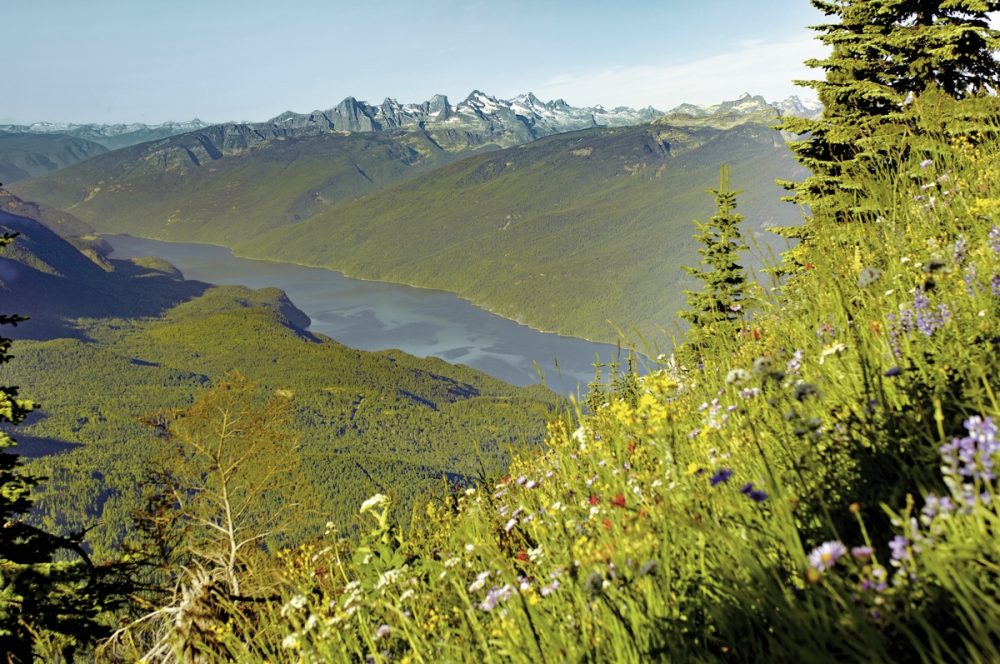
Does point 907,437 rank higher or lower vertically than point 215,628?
higher

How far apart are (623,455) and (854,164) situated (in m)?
12.0

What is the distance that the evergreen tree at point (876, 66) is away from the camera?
1546 centimetres

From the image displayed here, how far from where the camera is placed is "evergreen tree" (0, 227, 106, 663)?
36.3 ft

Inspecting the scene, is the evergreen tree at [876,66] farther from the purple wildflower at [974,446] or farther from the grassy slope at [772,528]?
the purple wildflower at [974,446]

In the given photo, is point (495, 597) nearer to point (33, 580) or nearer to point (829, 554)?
point (829, 554)

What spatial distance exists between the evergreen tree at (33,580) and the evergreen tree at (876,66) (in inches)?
682

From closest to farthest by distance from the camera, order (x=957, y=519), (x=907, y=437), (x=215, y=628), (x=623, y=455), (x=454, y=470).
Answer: (x=957, y=519), (x=907, y=437), (x=623, y=455), (x=215, y=628), (x=454, y=470)

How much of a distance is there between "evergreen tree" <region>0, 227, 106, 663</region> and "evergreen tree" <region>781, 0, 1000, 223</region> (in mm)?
17331

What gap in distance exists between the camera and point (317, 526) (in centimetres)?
11031

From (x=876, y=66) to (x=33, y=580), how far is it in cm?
2143

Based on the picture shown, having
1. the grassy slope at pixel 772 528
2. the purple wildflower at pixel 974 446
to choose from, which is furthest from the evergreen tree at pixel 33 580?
the purple wildflower at pixel 974 446

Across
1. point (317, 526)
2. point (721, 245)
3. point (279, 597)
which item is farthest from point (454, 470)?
point (279, 597)

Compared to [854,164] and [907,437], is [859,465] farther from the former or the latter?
[854,164]

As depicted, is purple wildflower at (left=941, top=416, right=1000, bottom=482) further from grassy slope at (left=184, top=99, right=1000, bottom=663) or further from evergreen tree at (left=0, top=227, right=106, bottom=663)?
evergreen tree at (left=0, top=227, right=106, bottom=663)
